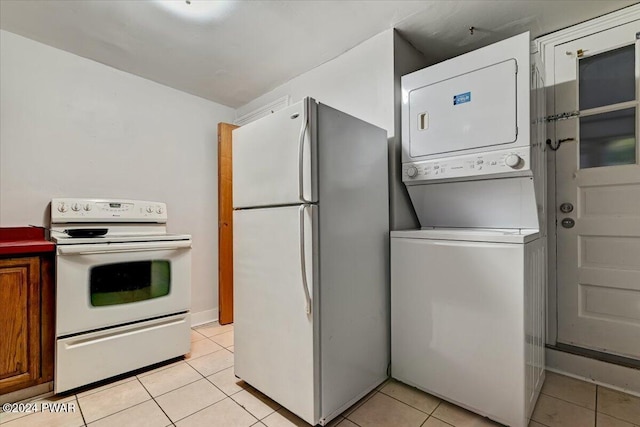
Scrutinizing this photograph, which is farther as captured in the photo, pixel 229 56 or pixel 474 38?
pixel 229 56

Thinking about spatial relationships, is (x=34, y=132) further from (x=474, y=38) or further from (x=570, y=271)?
(x=570, y=271)

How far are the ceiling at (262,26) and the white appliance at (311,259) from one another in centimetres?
75

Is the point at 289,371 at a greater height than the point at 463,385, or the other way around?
the point at 289,371

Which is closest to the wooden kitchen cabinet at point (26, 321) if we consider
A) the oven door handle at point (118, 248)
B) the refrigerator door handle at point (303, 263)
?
the oven door handle at point (118, 248)

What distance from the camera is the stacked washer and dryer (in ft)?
4.82

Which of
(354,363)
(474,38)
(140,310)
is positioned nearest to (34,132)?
(140,310)

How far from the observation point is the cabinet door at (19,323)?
63.4 inches

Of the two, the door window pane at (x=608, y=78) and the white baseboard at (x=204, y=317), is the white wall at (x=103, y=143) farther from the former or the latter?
the door window pane at (x=608, y=78)

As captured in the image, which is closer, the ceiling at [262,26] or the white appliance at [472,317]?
the white appliance at [472,317]

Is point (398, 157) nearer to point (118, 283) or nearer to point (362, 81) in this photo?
point (362, 81)

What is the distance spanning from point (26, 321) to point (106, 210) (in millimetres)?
944

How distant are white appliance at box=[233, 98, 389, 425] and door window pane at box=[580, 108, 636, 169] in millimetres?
1357

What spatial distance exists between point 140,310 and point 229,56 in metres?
2.00

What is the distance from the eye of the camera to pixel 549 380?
6.31ft
